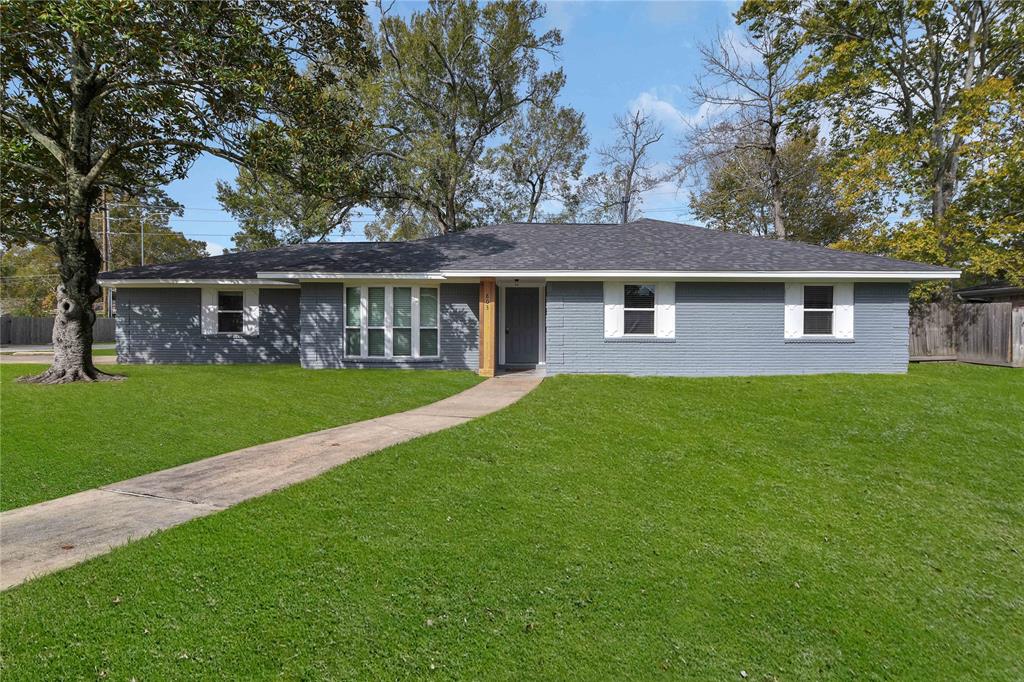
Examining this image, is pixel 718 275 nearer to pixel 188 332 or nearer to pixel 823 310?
pixel 823 310

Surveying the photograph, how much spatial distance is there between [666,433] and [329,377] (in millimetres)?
8162

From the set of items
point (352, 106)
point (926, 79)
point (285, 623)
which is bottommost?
point (285, 623)

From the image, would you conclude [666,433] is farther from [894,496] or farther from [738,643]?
[738,643]

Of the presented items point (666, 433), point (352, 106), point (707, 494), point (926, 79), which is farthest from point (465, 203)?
point (707, 494)

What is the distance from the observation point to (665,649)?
2740mm

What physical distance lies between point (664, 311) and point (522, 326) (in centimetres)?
400

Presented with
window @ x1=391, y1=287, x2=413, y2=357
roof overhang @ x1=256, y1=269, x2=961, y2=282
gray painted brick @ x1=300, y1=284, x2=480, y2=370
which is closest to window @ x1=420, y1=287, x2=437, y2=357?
gray painted brick @ x1=300, y1=284, x2=480, y2=370

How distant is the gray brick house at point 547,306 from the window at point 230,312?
41mm

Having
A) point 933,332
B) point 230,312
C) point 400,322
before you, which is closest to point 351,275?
point 400,322

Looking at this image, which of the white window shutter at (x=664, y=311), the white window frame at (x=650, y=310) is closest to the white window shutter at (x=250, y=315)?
the white window frame at (x=650, y=310)

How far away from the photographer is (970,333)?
16.0 m

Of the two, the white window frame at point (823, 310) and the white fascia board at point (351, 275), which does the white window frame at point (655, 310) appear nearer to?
the white window frame at point (823, 310)

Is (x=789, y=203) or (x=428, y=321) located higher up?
(x=789, y=203)

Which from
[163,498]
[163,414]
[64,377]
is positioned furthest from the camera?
[64,377]
